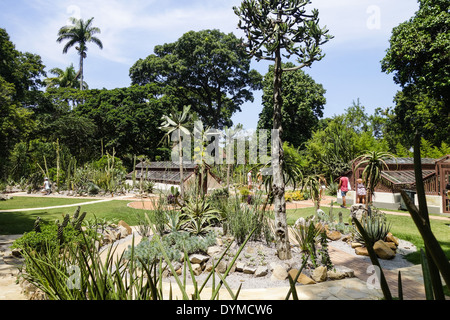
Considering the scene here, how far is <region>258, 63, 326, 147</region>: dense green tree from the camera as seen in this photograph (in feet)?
103

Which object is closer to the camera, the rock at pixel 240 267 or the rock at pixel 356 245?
the rock at pixel 240 267

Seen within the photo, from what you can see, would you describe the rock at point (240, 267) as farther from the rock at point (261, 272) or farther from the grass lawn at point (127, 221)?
the grass lawn at point (127, 221)

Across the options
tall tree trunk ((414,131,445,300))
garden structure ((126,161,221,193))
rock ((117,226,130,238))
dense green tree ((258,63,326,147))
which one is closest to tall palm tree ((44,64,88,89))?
garden structure ((126,161,221,193))

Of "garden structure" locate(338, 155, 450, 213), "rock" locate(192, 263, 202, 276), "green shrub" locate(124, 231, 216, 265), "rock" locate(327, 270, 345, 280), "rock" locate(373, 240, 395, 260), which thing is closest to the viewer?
"rock" locate(327, 270, 345, 280)

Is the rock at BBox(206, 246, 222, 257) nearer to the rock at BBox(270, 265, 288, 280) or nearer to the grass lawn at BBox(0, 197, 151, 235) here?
the rock at BBox(270, 265, 288, 280)

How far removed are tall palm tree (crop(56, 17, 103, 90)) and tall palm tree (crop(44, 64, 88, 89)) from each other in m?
2.88

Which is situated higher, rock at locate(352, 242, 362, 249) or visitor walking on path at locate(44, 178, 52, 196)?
visitor walking on path at locate(44, 178, 52, 196)

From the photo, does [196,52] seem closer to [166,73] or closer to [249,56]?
[166,73]

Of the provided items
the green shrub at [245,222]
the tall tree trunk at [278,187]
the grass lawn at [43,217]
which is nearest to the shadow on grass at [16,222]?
the grass lawn at [43,217]

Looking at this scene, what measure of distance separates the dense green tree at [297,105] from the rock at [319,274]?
89.2 feet

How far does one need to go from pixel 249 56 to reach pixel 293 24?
1.09m

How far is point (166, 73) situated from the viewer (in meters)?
32.6

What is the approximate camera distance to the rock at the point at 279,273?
4895 millimetres
